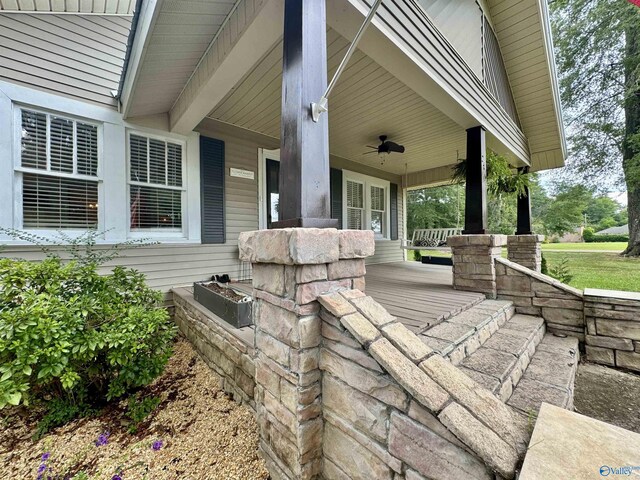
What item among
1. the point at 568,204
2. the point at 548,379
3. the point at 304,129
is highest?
the point at 568,204

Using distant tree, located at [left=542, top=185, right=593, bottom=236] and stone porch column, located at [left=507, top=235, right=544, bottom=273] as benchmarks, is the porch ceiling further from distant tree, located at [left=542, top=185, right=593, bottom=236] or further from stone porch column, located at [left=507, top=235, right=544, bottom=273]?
distant tree, located at [left=542, top=185, right=593, bottom=236]

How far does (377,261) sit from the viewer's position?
682 centimetres

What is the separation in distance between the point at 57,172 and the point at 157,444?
3144 millimetres

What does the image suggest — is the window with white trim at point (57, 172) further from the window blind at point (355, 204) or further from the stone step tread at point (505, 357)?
the window blind at point (355, 204)

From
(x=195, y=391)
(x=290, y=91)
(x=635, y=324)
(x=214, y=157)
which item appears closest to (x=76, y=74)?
(x=214, y=157)

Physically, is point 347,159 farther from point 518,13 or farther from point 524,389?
point 524,389

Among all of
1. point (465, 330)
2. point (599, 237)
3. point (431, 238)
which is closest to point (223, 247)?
point (465, 330)

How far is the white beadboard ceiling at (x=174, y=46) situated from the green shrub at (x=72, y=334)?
2.01 m

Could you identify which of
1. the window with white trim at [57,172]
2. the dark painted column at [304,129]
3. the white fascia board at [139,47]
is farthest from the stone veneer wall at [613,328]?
the window with white trim at [57,172]

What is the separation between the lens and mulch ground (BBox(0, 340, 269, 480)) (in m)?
1.55

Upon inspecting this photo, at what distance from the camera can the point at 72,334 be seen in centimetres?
174

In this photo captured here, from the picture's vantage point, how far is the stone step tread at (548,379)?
150 centimetres

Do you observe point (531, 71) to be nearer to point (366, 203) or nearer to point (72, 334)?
point (366, 203)

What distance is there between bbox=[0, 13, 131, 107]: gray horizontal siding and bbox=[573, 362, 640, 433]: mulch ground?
18.1 ft
